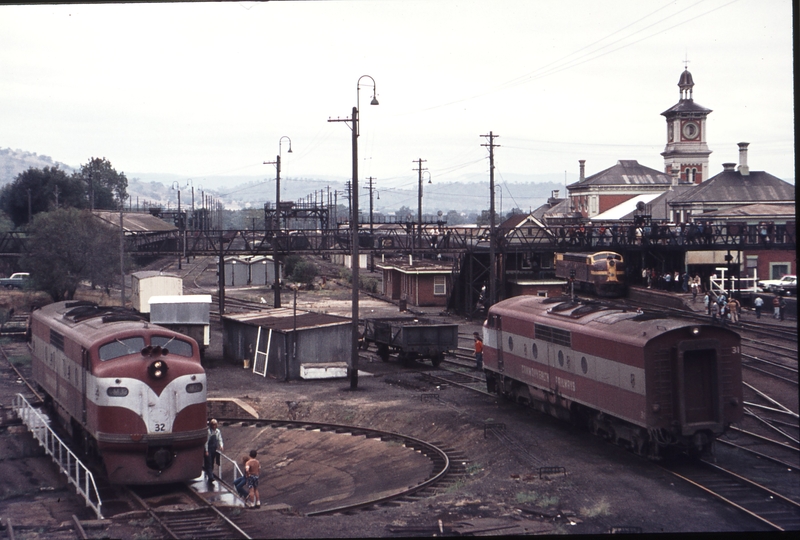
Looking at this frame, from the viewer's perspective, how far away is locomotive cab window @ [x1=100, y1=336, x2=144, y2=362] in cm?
1891

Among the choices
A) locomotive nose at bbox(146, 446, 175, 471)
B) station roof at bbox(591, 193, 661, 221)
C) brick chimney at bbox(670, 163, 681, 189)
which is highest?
brick chimney at bbox(670, 163, 681, 189)

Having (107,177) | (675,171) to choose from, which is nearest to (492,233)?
(675,171)

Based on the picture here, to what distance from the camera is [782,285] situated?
160 ft

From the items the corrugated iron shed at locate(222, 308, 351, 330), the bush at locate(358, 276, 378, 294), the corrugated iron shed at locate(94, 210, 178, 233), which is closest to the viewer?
the corrugated iron shed at locate(222, 308, 351, 330)

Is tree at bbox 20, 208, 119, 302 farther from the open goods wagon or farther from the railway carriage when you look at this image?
the railway carriage

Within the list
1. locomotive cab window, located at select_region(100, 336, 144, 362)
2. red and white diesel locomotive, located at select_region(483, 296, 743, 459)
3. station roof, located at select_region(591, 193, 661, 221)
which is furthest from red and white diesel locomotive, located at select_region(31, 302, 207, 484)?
station roof, located at select_region(591, 193, 661, 221)

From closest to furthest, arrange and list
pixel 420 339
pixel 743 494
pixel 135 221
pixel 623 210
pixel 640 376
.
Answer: pixel 743 494 → pixel 640 376 → pixel 420 339 → pixel 135 221 → pixel 623 210

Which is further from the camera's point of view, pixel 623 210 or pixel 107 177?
pixel 107 177

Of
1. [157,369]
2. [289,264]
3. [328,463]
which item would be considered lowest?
[328,463]

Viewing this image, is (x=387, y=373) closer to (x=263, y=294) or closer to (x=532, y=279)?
(x=532, y=279)

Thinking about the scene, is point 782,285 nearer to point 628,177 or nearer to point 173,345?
point 173,345

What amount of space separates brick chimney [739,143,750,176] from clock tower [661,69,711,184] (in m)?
33.8

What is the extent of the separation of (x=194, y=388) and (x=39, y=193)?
256 ft

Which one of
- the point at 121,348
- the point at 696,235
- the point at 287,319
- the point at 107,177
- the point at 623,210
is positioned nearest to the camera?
the point at 121,348
